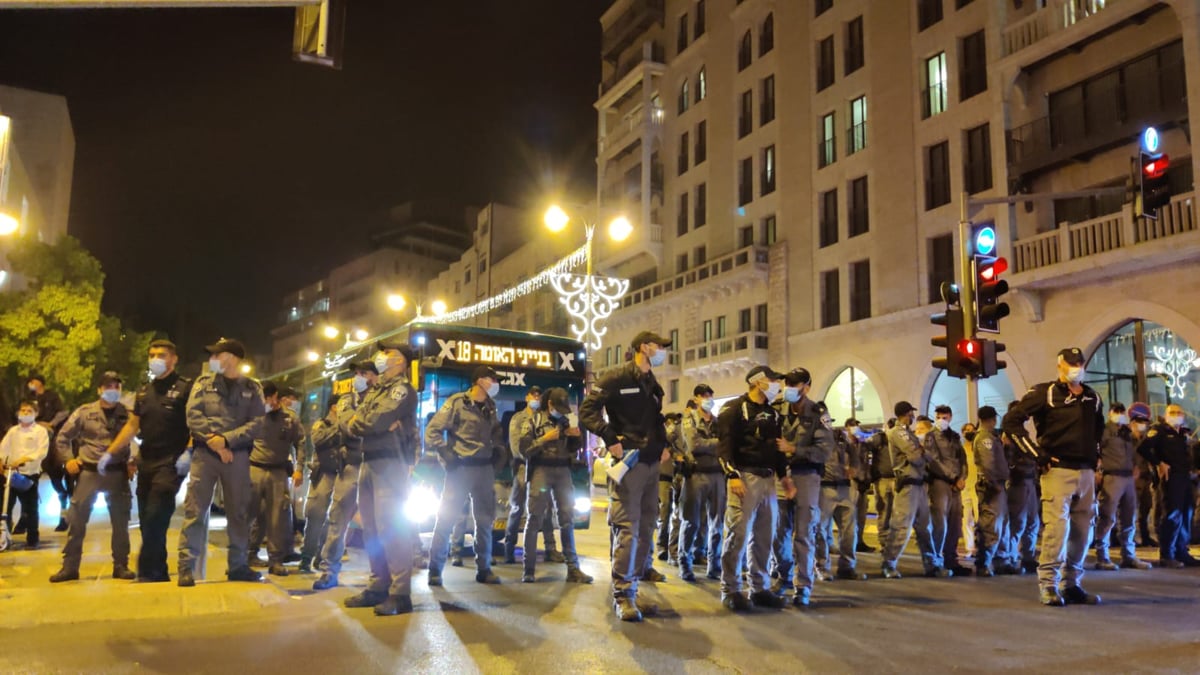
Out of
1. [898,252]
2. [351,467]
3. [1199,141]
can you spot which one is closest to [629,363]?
[351,467]

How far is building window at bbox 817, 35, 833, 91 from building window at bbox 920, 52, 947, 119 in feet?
15.7

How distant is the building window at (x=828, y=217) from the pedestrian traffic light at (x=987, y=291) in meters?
18.7

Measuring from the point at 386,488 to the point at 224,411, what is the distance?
1824 mm

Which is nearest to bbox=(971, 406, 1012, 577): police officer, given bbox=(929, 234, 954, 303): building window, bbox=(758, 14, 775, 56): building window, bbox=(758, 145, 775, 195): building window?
bbox=(929, 234, 954, 303): building window

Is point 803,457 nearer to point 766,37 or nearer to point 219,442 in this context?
point 219,442

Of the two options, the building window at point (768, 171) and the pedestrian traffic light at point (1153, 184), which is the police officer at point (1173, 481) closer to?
the pedestrian traffic light at point (1153, 184)

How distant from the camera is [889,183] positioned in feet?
91.7

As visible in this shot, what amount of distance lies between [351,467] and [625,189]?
123 ft

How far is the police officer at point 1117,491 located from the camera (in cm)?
1032

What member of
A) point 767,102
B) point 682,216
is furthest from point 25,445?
point 682,216

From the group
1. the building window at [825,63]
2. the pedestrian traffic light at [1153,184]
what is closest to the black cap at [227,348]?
the pedestrian traffic light at [1153,184]

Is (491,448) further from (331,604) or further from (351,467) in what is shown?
(331,604)

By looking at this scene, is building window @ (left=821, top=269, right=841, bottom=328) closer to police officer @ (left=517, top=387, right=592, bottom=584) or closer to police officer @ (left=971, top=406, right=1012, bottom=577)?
police officer @ (left=971, top=406, right=1012, bottom=577)

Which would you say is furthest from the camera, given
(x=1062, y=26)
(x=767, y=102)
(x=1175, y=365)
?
(x=767, y=102)
